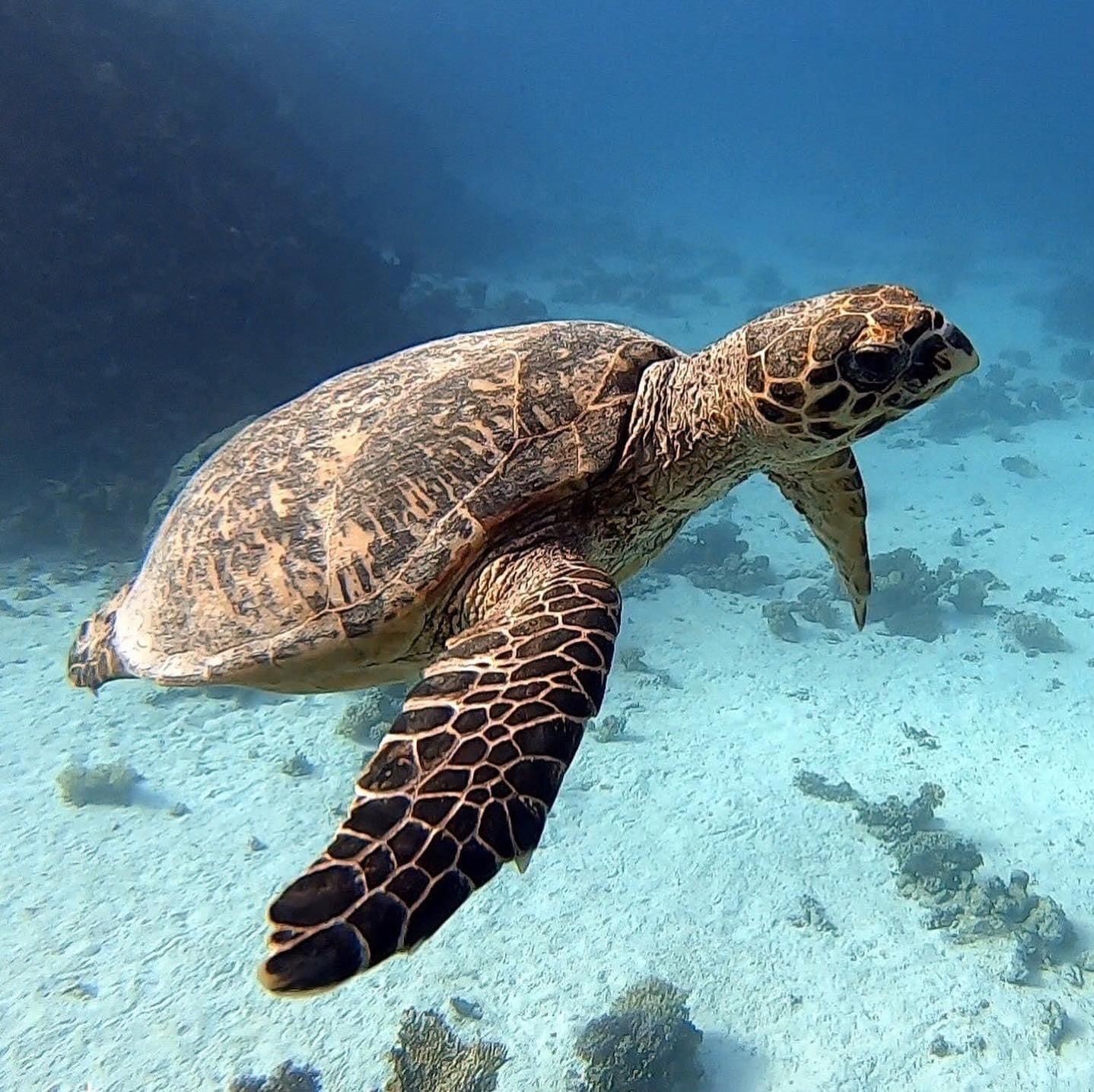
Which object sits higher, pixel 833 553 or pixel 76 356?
pixel 76 356

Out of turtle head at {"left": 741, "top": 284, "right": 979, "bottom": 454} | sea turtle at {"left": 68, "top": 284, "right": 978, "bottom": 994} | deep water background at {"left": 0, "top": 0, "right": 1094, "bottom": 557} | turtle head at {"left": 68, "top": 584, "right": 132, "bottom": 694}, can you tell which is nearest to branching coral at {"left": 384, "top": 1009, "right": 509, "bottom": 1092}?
turtle head at {"left": 68, "top": 584, "right": 132, "bottom": 694}

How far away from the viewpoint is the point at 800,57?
12531 centimetres

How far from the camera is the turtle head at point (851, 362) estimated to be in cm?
249

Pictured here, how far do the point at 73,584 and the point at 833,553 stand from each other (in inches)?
368

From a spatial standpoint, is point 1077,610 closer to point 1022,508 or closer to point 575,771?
point 1022,508

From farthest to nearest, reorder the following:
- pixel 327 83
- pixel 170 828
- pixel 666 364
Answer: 1. pixel 327 83
2. pixel 170 828
3. pixel 666 364

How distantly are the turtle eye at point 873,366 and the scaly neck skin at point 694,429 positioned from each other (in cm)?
38

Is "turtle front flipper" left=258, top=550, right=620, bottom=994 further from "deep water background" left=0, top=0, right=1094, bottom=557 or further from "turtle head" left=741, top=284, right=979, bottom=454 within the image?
"deep water background" left=0, top=0, right=1094, bottom=557

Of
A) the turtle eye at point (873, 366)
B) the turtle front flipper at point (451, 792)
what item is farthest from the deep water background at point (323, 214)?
the turtle eye at point (873, 366)

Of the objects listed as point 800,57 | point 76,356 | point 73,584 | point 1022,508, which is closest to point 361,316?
point 76,356

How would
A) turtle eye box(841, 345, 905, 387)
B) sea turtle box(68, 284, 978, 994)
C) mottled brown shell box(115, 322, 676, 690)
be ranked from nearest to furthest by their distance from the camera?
sea turtle box(68, 284, 978, 994), turtle eye box(841, 345, 905, 387), mottled brown shell box(115, 322, 676, 690)

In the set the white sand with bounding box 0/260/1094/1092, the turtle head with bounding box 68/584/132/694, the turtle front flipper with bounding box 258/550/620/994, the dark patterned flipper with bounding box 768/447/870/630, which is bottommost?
the white sand with bounding box 0/260/1094/1092

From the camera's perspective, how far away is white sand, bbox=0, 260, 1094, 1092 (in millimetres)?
5145

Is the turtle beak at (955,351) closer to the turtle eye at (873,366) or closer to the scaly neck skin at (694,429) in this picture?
the turtle eye at (873,366)
